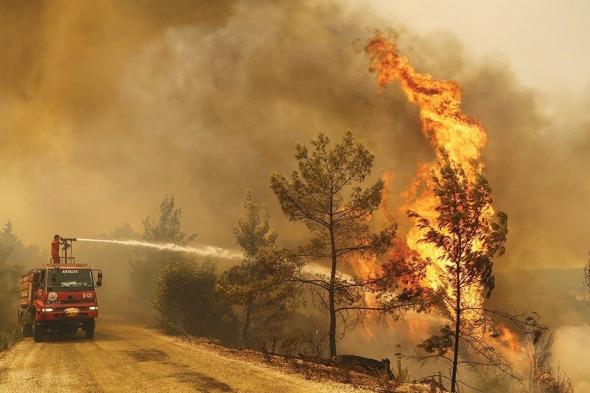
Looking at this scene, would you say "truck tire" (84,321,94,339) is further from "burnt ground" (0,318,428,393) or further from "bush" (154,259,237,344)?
"bush" (154,259,237,344)

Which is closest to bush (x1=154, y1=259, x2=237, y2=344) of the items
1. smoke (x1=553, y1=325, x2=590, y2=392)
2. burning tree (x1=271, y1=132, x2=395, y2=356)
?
burning tree (x1=271, y1=132, x2=395, y2=356)

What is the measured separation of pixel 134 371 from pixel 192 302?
17662mm

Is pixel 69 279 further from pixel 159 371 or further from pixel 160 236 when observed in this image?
pixel 160 236

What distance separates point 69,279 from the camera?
20.3 metres

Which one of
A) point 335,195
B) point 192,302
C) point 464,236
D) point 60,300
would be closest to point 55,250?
point 60,300

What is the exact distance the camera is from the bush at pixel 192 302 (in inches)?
1180

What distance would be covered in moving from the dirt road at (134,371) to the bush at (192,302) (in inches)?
420

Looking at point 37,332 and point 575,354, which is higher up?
point 37,332

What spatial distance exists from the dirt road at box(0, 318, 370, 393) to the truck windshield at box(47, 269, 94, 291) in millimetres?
2492

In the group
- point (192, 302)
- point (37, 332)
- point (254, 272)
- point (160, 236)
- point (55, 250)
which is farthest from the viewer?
point (160, 236)

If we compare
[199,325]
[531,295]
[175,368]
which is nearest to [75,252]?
[199,325]

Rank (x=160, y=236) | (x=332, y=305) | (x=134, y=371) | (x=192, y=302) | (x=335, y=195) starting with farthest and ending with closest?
(x=160, y=236) → (x=192, y=302) → (x=335, y=195) → (x=332, y=305) → (x=134, y=371)

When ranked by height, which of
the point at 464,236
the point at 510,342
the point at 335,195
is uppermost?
the point at 335,195

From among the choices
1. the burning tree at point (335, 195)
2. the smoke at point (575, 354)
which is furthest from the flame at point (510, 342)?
the burning tree at point (335, 195)
